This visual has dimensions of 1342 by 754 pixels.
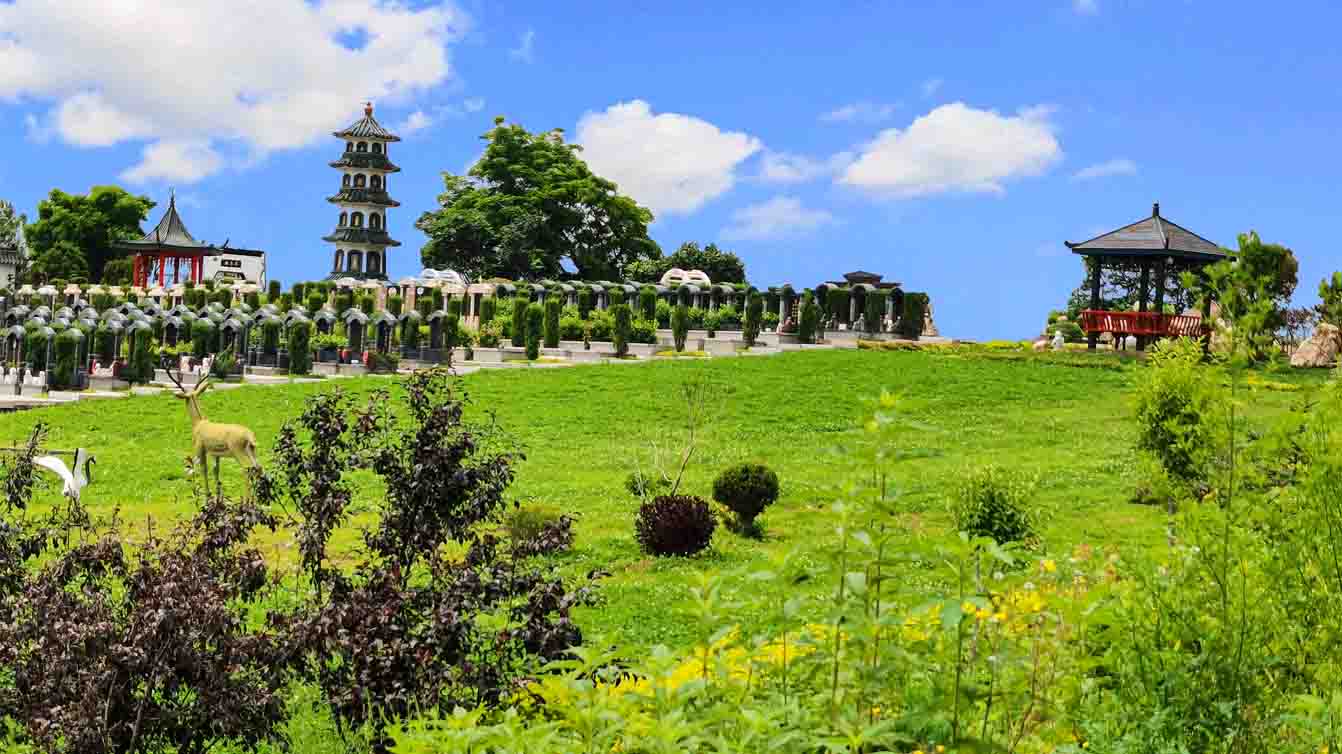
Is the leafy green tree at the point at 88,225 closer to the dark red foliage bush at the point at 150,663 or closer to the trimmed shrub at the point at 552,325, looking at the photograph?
the trimmed shrub at the point at 552,325

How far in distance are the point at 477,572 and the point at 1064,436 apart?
20490mm

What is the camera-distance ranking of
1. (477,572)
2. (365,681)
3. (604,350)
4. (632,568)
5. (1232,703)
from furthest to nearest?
(604,350), (632,568), (477,572), (365,681), (1232,703)

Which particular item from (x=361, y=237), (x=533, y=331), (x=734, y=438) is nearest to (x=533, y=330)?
(x=533, y=331)

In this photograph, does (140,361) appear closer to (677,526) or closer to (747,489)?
(747,489)

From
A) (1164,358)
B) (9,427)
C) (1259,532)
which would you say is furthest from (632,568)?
(9,427)

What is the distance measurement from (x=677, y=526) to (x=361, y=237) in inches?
2675

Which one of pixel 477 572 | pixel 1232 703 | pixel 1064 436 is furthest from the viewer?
pixel 1064 436

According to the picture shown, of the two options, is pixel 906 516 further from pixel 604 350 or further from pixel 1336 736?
pixel 604 350

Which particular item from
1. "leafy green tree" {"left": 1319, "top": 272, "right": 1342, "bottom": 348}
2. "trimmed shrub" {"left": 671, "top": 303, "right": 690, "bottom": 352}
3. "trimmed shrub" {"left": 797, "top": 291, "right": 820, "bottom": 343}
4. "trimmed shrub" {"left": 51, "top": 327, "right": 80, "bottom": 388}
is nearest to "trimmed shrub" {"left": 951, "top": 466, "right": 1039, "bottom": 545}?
"leafy green tree" {"left": 1319, "top": 272, "right": 1342, "bottom": 348}

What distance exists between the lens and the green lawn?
16.1 meters

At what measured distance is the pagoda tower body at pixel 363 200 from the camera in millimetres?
80625

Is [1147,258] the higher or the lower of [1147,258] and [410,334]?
the higher

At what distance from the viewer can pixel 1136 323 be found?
40594 mm

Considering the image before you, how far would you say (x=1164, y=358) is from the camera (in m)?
17.5
